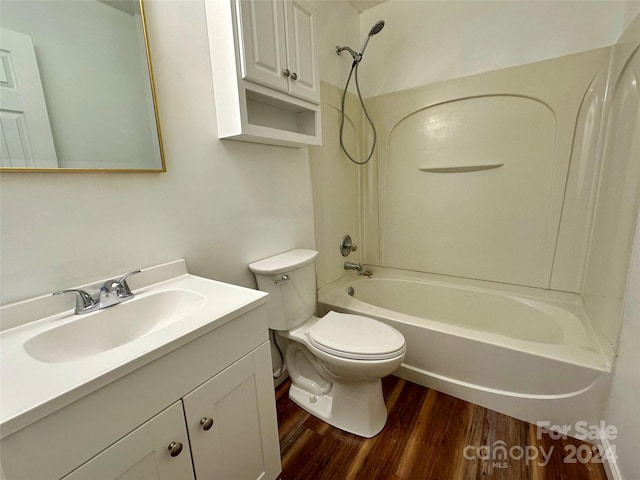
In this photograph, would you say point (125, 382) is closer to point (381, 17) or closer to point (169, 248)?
point (169, 248)

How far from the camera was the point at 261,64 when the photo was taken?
3.79ft

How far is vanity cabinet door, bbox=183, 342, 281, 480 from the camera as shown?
753 millimetres

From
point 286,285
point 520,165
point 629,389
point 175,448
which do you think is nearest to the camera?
point 175,448

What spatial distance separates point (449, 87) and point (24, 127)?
2.11m

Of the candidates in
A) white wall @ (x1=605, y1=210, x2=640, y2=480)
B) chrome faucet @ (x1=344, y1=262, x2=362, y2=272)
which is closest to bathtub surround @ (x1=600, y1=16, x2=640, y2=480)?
white wall @ (x1=605, y1=210, x2=640, y2=480)

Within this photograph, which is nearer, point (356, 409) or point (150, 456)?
point (150, 456)

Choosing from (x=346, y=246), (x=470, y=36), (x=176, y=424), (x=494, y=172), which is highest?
(x=470, y=36)

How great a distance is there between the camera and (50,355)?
2.33 ft

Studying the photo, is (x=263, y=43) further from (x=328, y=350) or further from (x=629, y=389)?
(x=629, y=389)

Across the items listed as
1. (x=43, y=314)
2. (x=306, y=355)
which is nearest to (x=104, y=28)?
(x=43, y=314)

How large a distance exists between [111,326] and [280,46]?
4.10ft

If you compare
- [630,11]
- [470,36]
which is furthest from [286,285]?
[630,11]

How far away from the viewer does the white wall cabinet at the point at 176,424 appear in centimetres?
50

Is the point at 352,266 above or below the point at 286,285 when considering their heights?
below
